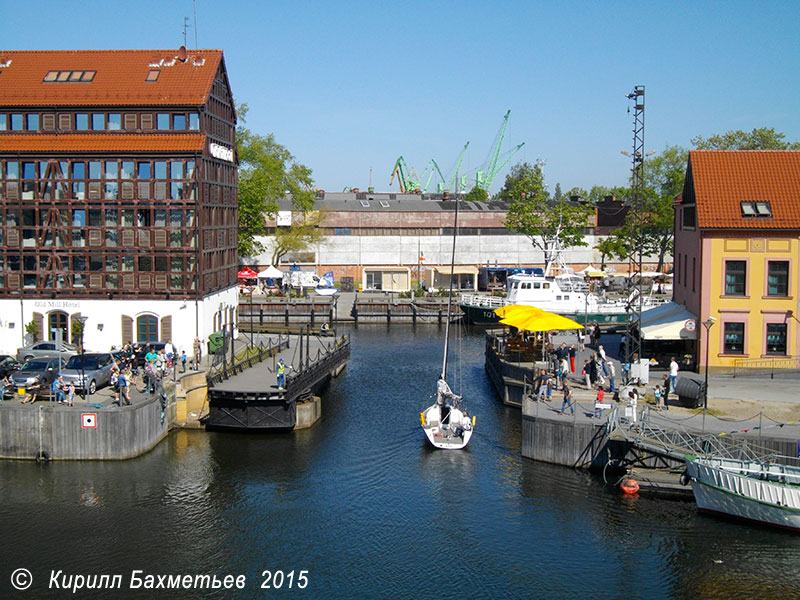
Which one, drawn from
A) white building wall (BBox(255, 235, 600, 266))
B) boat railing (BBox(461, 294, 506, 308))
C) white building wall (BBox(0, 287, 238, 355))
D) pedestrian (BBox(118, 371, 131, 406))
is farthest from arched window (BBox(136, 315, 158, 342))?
white building wall (BBox(255, 235, 600, 266))

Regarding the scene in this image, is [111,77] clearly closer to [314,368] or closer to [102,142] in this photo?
[102,142]

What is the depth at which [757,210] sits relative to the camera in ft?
144

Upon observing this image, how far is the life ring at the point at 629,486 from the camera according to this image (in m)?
31.5

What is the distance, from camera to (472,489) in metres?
32.6

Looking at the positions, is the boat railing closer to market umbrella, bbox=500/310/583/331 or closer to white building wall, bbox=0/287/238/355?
market umbrella, bbox=500/310/583/331

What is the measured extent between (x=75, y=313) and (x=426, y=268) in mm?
52836

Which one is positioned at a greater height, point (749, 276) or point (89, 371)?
point (749, 276)

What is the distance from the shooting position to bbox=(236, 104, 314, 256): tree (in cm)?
7869

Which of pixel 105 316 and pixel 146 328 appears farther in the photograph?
pixel 105 316

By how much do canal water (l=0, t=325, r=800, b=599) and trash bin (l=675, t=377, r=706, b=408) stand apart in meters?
5.90

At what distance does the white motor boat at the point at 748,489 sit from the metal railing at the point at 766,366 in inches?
523

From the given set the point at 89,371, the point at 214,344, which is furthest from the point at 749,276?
the point at 89,371

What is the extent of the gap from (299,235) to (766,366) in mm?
57191

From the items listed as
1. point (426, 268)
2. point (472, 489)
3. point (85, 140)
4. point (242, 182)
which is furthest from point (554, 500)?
point (426, 268)
